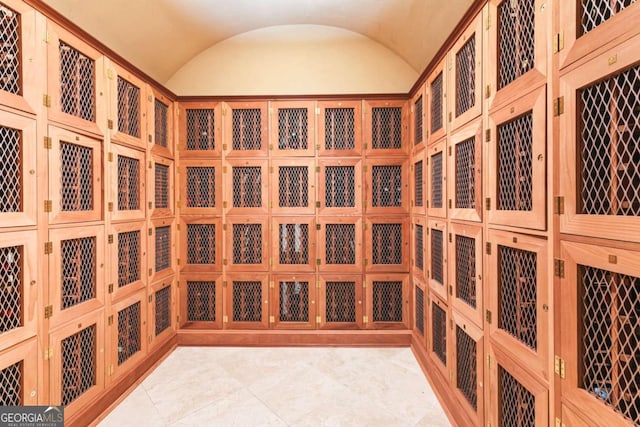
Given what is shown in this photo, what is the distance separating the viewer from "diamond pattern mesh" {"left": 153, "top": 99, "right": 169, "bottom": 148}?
10.4 feet

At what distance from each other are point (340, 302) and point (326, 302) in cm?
16

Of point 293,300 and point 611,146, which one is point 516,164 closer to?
point 611,146

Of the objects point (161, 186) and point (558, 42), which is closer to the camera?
point (558, 42)

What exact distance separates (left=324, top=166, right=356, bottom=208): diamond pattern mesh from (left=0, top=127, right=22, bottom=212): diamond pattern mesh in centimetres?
251

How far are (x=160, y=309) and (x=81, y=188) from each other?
1.57m

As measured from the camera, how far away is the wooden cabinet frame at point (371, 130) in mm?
3455

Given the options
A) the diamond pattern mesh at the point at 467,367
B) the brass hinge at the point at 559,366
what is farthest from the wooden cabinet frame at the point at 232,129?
the brass hinge at the point at 559,366

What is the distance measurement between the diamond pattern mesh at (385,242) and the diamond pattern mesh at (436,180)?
805mm

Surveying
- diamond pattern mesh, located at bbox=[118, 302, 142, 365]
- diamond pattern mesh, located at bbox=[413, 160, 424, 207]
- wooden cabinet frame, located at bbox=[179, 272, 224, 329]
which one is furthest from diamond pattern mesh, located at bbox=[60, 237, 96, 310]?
diamond pattern mesh, located at bbox=[413, 160, 424, 207]

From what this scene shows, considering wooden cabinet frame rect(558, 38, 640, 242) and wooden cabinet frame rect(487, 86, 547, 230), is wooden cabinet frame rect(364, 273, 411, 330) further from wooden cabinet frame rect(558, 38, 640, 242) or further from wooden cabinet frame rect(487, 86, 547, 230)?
wooden cabinet frame rect(558, 38, 640, 242)

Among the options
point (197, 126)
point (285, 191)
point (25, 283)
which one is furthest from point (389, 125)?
point (25, 283)

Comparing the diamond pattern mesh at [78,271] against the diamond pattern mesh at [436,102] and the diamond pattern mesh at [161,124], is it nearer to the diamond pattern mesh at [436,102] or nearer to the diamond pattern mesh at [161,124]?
the diamond pattern mesh at [161,124]

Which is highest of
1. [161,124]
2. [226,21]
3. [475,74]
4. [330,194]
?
[226,21]

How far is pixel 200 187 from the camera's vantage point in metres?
3.54
